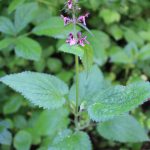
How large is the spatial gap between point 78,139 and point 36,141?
830 mm

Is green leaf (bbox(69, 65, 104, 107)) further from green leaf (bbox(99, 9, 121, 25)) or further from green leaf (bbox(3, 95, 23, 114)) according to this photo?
green leaf (bbox(99, 9, 121, 25))

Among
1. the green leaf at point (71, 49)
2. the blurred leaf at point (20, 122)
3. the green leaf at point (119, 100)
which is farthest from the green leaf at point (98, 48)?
the blurred leaf at point (20, 122)

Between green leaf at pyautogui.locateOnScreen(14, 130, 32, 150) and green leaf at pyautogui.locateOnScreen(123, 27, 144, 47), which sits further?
green leaf at pyautogui.locateOnScreen(123, 27, 144, 47)

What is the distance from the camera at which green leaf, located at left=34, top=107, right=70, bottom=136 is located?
156 cm

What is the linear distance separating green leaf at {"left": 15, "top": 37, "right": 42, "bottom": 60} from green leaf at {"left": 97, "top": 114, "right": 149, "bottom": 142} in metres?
1.06

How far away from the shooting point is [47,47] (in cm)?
229

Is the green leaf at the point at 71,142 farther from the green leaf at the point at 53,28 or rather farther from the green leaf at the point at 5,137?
the green leaf at the point at 53,28

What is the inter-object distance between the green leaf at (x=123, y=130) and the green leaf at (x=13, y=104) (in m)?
1.11

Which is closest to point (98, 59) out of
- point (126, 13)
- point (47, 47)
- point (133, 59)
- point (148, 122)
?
point (133, 59)

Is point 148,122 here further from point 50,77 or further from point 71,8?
point 71,8

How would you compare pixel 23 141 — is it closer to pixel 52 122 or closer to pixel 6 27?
pixel 52 122

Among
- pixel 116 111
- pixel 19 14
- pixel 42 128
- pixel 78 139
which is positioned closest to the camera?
pixel 116 111

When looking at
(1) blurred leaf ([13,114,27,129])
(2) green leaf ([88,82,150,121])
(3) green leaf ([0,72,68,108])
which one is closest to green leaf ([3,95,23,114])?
(1) blurred leaf ([13,114,27,129])

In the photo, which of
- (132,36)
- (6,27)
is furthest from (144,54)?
(6,27)
